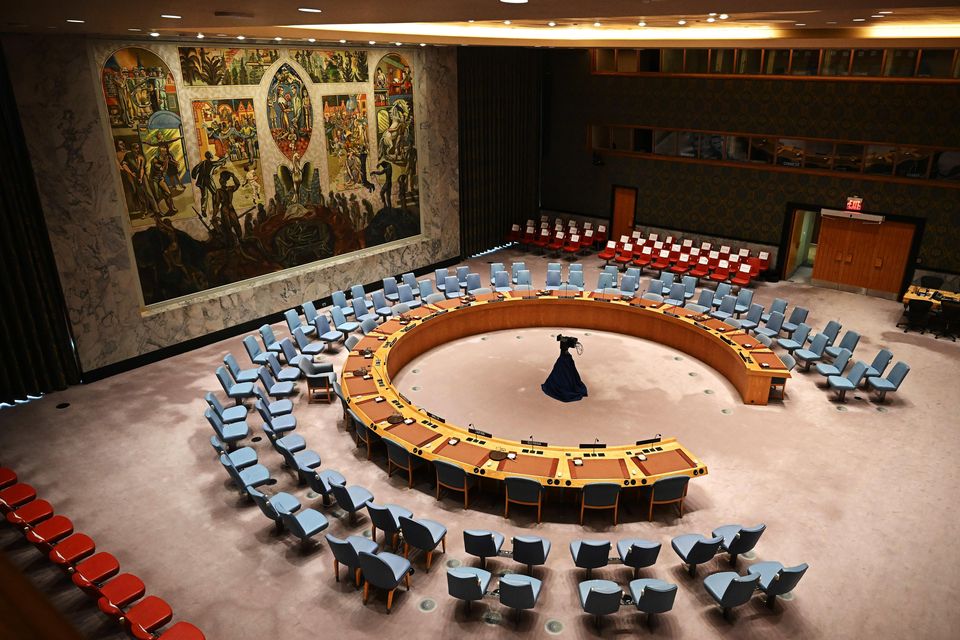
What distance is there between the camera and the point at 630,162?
1988 centimetres

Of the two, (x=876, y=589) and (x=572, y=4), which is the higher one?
(x=572, y=4)

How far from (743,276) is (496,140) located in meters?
7.87

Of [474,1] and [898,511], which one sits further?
[898,511]

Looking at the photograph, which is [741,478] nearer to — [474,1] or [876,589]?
[876,589]

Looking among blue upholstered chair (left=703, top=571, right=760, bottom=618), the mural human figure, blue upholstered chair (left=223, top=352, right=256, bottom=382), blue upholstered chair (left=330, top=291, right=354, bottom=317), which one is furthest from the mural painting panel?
blue upholstered chair (left=703, top=571, right=760, bottom=618)

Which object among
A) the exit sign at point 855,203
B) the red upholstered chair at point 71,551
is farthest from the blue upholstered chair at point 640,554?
the exit sign at point 855,203

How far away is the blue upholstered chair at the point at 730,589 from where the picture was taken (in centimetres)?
701

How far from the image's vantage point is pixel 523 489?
862 cm

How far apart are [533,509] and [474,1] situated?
6.23m

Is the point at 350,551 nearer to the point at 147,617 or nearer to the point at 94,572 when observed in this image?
the point at 147,617

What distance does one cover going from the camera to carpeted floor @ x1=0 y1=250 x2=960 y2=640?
7383 mm

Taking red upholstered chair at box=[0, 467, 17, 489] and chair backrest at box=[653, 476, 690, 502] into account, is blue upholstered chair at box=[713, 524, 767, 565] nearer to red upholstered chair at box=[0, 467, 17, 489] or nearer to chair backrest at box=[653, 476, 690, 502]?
chair backrest at box=[653, 476, 690, 502]

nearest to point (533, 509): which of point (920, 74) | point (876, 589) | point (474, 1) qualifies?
point (876, 589)

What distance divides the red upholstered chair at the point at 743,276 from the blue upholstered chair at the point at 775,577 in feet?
33.4
